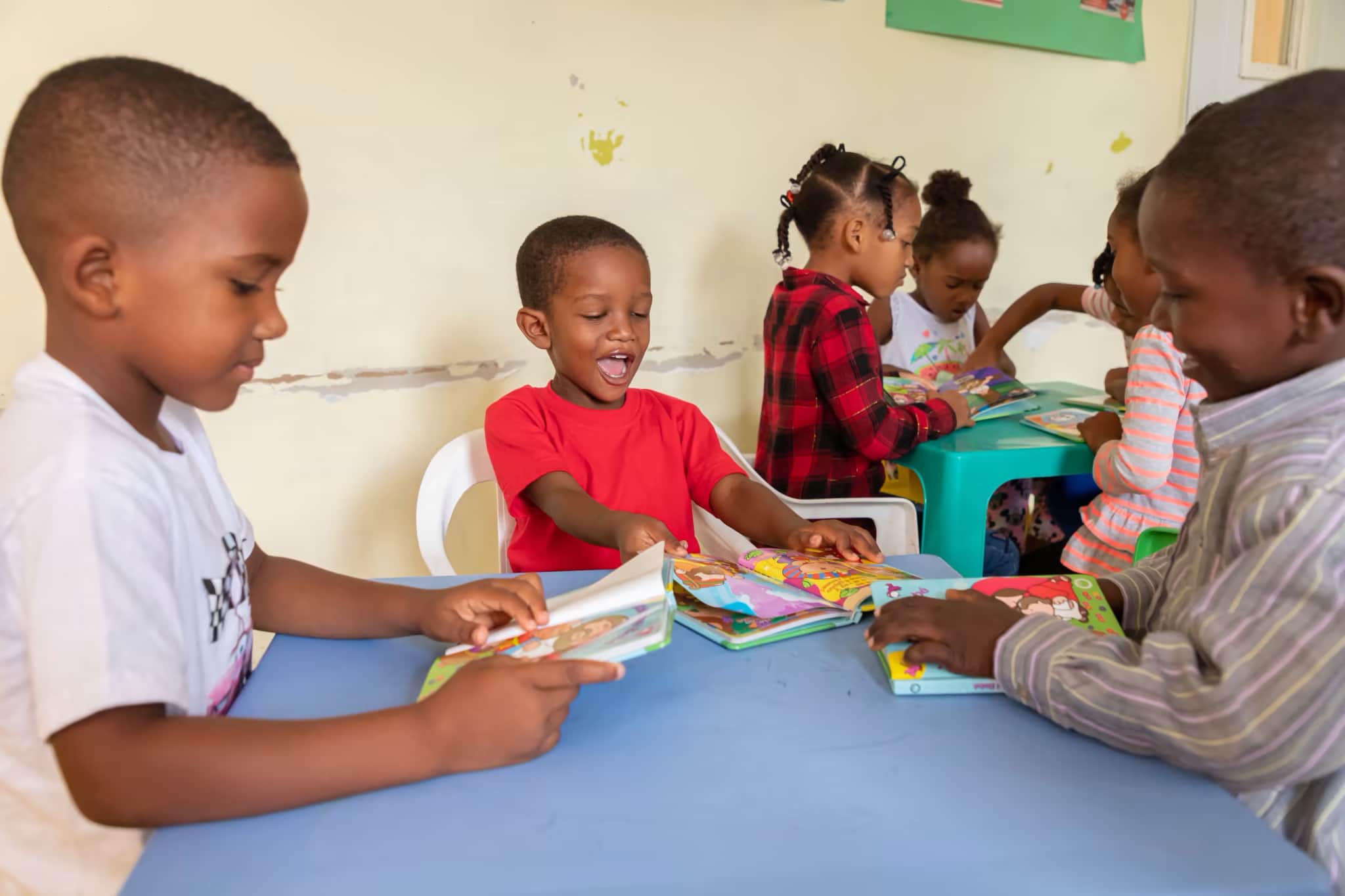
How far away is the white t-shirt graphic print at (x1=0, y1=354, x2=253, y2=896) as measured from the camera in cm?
69

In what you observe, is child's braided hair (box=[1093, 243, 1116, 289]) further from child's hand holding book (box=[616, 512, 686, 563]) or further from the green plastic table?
child's hand holding book (box=[616, 512, 686, 563])

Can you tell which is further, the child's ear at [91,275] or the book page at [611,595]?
the book page at [611,595]

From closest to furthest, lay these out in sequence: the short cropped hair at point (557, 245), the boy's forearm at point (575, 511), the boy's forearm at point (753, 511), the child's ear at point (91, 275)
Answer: the child's ear at point (91, 275) → the boy's forearm at point (575, 511) → the boy's forearm at point (753, 511) → the short cropped hair at point (557, 245)

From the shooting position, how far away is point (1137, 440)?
1.81m

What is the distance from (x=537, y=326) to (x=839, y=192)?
92cm

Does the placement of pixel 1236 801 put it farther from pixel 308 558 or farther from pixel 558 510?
pixel 308 558

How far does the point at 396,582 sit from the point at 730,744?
23.0 inches

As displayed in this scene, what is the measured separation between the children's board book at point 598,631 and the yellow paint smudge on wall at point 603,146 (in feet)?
5.26

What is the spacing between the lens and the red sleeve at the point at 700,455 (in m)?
1.77

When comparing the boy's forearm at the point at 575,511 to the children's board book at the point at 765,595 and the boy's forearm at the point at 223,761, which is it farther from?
the boy's forearm at the point at 223,761

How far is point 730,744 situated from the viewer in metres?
0.83

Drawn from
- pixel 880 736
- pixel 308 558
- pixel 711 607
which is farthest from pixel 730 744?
pixel 308 558

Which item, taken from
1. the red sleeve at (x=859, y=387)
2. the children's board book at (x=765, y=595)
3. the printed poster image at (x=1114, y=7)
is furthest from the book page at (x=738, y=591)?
the printed poster image at (x=1114, y=7)

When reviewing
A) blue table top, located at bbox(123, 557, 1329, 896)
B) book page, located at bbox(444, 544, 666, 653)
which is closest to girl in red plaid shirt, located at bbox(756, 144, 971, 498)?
book page, located at bbox(444, 544, 666, 653)
